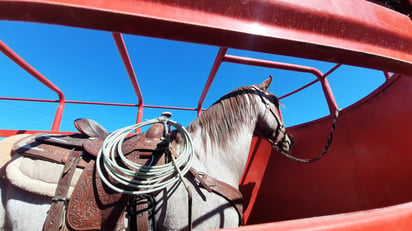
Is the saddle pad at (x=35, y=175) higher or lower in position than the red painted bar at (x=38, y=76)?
lower

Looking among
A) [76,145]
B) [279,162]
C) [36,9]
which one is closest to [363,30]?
[36,9]

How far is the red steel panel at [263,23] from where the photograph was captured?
331mm

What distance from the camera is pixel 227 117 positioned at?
3.89 feet

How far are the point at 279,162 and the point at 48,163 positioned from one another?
2.01 meters

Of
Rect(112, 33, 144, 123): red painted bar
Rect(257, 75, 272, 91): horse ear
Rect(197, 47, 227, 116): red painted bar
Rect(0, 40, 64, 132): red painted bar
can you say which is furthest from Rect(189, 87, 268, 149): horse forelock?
Rect(0, 40, 64, 132): red painted bar

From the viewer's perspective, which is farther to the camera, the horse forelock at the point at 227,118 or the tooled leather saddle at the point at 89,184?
the horse forelock at the point at 227,118

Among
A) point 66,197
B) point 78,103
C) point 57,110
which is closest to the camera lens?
point 66,197

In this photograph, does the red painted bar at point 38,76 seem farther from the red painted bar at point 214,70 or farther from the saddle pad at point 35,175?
the red painted bar at point 214,70

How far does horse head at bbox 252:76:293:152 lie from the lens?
4.19 ft

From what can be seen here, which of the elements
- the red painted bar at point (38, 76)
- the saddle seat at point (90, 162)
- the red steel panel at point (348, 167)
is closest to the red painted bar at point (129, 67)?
the saddle seat at point (90, 162)

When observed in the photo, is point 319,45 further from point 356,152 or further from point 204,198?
point 356,152

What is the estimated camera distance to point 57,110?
2.06 metres

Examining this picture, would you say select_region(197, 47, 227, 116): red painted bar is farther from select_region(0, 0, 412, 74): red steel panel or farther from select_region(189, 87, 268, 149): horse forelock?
select_region(0, 0, 412, 74): red steel panel

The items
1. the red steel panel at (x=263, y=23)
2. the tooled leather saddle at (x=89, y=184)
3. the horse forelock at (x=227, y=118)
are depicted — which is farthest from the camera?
the horse forelock at (x=227, y=118)
